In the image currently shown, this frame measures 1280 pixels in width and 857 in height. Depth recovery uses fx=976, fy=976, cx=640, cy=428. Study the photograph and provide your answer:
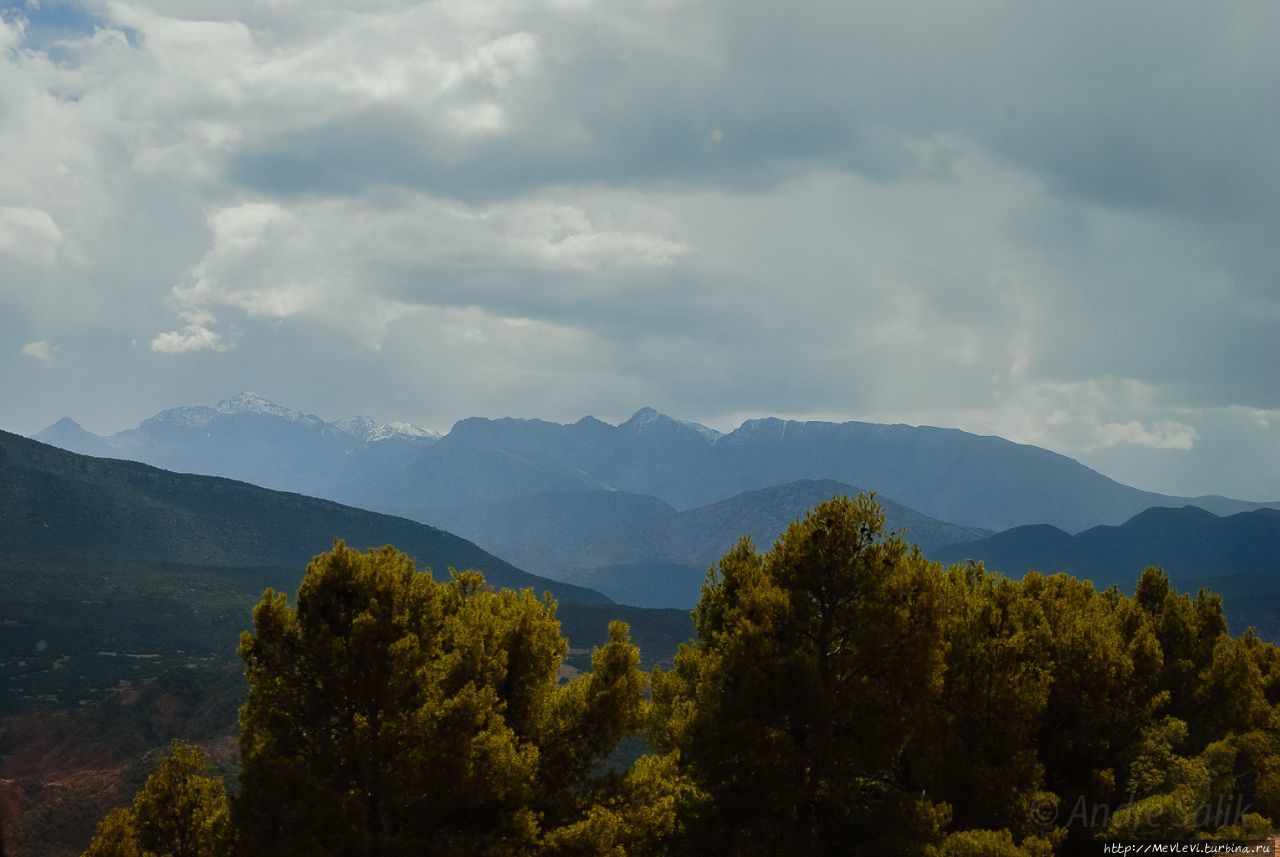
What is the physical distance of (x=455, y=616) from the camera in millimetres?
26469

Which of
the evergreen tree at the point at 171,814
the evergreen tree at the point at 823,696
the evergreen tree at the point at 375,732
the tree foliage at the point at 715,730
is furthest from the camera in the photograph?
the evergreen tree at the point at 171,814

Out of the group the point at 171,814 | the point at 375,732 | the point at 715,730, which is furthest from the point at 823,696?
the point at 171,814

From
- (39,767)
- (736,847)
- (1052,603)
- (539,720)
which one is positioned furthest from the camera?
(39,767)

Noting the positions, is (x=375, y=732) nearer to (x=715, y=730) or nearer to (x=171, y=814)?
(x=715, y=730)

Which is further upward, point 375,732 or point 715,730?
point 715,730

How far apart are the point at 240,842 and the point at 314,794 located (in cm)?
214

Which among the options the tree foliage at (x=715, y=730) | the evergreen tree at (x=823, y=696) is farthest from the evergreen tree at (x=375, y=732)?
the evergreen tree at (x=823, y=696)

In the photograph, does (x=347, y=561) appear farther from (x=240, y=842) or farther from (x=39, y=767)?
(x=39, y=767)

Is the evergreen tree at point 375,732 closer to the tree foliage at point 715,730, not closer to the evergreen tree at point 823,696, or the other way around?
the tree foliage at point 715,730

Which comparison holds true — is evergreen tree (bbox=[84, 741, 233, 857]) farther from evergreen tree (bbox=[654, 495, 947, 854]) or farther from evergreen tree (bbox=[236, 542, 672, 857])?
evergreen tree (bbox=[654, 495, 947, 854])

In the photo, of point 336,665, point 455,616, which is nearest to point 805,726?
point 455,616

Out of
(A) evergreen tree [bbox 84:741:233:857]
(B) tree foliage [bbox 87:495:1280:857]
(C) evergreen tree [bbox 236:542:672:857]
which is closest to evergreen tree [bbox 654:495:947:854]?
(B) tree foliage [bbox 87:495:1280:857]

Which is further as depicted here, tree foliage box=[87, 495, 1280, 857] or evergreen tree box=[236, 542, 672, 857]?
tree foliage box=[87, 495, 1280, 857]

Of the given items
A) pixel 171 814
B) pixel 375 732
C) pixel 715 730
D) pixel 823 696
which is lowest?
pixel 171 814
